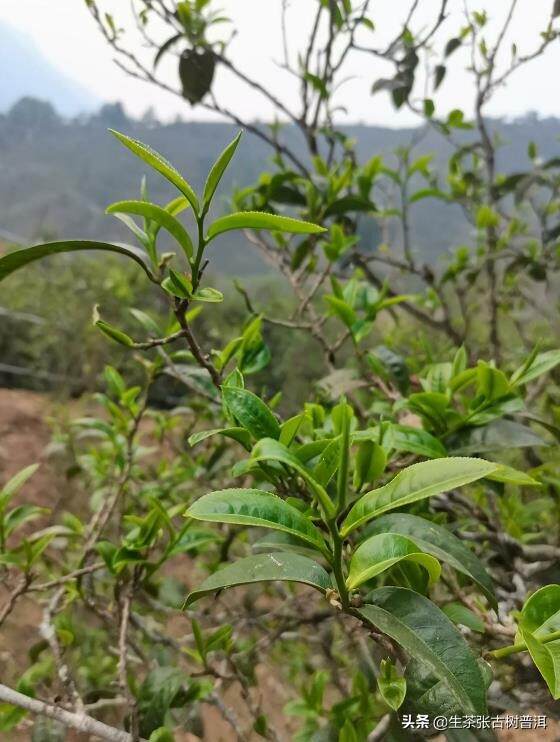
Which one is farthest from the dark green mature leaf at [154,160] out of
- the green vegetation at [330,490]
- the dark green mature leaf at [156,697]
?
the dark green mature leaf at [156,697]

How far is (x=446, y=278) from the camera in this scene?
124 cm

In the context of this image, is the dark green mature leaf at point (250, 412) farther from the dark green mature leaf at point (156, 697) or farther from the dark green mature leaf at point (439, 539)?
the dark green mature leaf at point (156, 697)

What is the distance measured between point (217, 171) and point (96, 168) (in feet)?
25.9

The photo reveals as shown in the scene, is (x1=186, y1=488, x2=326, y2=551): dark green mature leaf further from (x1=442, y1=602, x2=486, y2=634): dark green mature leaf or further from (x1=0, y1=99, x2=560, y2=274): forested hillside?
(x1=0, y1=99, x2=560, y2=274): forested hillside

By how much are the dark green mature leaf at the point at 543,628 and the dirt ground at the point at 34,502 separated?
449mm

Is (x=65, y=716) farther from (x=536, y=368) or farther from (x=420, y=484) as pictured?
(x=536, y=368)

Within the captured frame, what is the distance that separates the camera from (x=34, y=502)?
260 cm

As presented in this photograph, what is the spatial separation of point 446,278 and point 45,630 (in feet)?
3.45

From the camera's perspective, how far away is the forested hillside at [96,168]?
3.78 metres

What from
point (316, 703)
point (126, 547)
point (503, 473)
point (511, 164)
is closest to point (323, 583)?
point (503, 473)

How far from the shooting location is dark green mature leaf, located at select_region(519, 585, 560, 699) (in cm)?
27

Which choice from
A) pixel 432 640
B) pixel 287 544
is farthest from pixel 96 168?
pixel 432 640

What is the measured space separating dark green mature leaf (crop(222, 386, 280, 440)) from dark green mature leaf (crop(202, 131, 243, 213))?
123 millimetres

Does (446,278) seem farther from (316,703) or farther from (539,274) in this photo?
(316,703)
